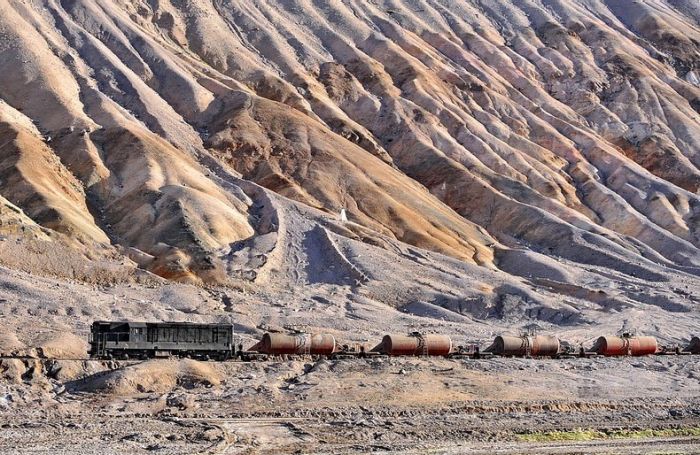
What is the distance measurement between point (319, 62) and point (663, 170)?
42.6 metres

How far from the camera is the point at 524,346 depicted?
168 ft

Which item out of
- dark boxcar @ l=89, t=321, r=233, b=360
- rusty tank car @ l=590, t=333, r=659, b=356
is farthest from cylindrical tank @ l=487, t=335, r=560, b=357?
dark boxcar @ l=89, t=321, r=233, b=360

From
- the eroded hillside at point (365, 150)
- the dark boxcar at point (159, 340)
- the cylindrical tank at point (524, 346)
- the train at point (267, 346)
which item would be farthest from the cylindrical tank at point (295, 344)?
the eroded hillside at point (365, 150)

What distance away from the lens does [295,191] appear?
8231cm

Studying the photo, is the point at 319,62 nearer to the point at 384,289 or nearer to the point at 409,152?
the point at 409,152

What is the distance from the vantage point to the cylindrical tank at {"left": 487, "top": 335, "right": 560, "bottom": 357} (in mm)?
50781

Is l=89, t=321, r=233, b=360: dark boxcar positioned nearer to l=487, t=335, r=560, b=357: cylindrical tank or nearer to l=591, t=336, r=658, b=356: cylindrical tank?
l=487, t=335, r=560, b=357: cylindrical tank

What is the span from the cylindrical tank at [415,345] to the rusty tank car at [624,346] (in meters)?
10.8

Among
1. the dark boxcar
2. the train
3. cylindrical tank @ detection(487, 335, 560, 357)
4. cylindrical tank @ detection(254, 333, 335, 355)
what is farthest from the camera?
cylindrical tank @ detection(487, 335, 560, 357)

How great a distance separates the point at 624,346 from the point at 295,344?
68.7 feet

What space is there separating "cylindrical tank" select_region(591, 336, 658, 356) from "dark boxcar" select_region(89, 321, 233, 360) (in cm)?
2288

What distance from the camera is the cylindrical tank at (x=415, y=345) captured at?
156ft

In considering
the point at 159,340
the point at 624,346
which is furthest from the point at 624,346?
the point at 159,340

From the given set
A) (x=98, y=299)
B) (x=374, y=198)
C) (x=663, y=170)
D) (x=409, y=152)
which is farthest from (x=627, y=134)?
(x=98, y=299)
